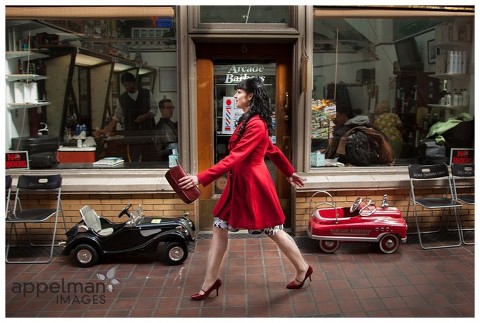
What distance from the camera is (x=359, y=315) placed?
4117 mm

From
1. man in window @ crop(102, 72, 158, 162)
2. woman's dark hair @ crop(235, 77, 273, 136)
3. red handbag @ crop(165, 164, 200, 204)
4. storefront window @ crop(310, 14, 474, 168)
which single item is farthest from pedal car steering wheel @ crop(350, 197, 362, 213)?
man in window @ crop(102, 72, 158, 162)

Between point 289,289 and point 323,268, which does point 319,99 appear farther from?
point 289,289

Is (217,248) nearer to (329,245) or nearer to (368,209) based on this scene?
(329,245)

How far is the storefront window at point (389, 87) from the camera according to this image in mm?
6316

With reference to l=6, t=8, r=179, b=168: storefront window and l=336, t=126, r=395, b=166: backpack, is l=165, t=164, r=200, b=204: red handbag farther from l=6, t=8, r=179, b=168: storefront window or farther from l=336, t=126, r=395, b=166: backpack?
l=336, t=126, r=395, b=166: backpack

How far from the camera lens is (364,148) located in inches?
254

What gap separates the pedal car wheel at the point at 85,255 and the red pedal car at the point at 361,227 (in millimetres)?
2331

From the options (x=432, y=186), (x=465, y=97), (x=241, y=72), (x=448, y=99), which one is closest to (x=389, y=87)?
(x=448, y=99)

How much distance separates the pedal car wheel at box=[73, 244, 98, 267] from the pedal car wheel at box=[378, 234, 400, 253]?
306 centimetres

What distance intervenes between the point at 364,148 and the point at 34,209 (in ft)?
13.4

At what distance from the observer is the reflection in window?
19.6 feet

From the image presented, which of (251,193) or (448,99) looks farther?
(448,99)

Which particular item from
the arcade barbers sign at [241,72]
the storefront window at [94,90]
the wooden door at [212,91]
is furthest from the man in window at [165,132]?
the arcade barbers sign at [241,72]

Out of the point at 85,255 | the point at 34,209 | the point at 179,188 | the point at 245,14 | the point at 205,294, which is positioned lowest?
the point at 205,294
